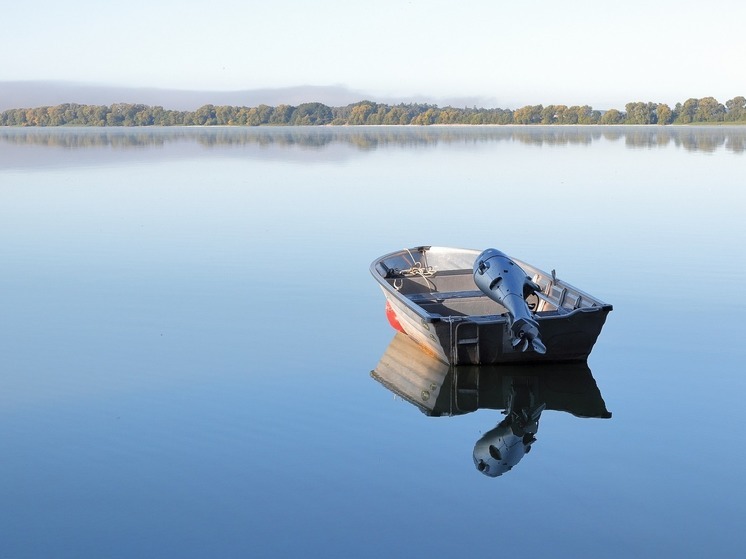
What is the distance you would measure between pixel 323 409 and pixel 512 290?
284 centimetres

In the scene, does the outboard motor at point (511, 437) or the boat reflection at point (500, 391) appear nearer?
the outboard motor at point (511, 437)

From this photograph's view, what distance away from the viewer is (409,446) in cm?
867

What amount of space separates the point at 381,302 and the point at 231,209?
44.5 feet

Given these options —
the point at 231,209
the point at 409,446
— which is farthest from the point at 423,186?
the point at 409,446

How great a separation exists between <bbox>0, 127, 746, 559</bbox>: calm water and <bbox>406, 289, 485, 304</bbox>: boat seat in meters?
0.68

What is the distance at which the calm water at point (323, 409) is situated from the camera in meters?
6.89

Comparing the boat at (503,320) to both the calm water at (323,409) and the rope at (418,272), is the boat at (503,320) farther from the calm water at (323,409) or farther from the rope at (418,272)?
the rope at (418,272)

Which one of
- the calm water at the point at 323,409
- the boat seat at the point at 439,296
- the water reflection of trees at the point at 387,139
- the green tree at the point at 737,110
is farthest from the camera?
the green tree at the point at 737,110

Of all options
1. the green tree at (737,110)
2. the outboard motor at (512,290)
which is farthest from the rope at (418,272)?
the green tree at (737,110)

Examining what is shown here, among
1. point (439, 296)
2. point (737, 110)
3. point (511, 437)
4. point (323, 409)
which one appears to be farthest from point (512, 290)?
point (737, 110)

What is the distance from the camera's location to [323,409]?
9.66 meters

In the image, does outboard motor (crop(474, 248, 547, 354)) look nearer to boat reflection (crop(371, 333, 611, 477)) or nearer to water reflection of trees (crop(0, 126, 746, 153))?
boat reflection (crop(371, 333, 611, 477))

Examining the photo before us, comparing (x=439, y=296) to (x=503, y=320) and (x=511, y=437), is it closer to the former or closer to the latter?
(x=503, y=320)

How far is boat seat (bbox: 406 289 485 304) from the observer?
41.7 ft
